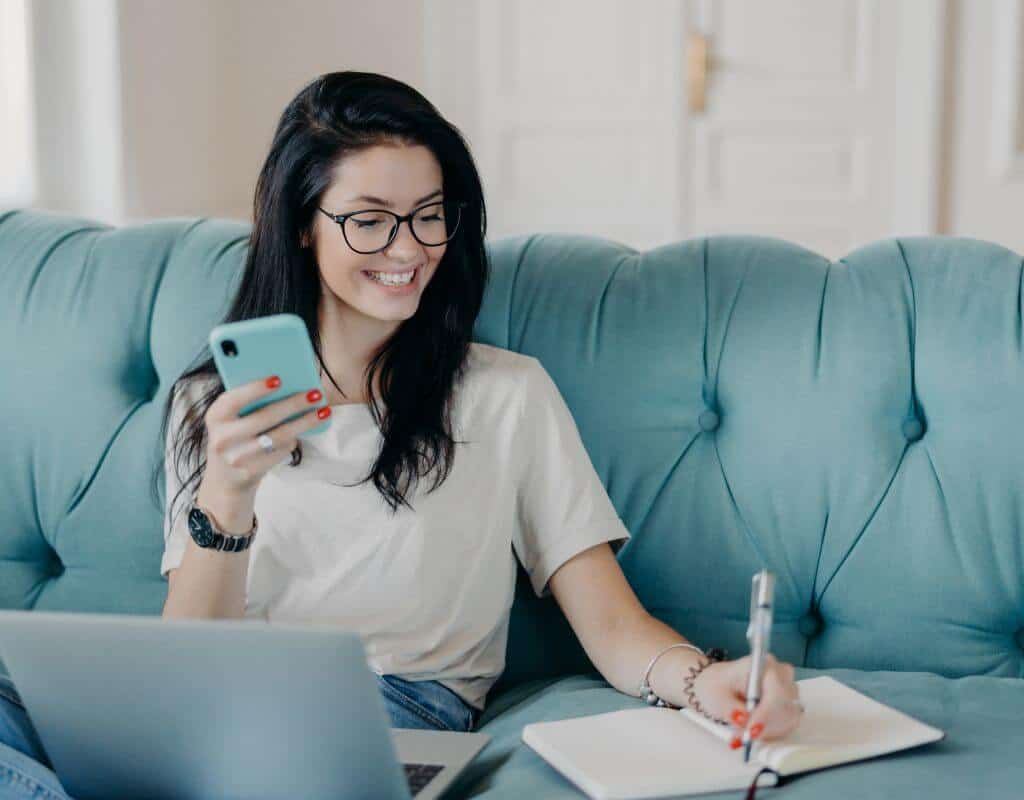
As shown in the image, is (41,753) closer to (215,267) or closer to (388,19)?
(215,267)

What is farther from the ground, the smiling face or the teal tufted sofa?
the smiling face

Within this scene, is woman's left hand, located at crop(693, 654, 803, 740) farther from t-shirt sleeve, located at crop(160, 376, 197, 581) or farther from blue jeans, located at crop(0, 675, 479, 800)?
t-shirt sleeve, located at crop(160, 376, 197, 581)

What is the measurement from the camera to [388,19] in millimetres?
3814

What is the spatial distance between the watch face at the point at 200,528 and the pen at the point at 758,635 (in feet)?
1.75

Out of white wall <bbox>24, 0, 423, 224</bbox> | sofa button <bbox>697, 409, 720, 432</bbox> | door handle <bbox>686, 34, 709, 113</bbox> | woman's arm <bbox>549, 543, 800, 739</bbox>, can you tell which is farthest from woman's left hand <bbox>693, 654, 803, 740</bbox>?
door handle <bbox>686, 34, 709, 113</bbox>

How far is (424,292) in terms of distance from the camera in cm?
148

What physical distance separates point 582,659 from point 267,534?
0.40 metres

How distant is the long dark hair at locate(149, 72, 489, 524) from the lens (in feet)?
4.45

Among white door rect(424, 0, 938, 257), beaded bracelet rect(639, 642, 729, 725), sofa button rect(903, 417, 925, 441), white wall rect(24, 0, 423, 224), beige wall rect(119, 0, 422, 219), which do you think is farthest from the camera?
white door rect(424, 0, 938, 257)

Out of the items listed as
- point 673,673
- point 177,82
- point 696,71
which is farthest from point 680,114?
point 673,673

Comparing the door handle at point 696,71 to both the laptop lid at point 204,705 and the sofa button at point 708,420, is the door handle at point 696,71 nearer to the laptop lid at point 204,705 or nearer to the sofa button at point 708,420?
the sofa button at point 708,420

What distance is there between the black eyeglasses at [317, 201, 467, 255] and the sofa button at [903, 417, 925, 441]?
0.55m

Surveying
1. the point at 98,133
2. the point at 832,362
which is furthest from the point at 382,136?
the point at 98,133

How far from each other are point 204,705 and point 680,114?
3.03m
